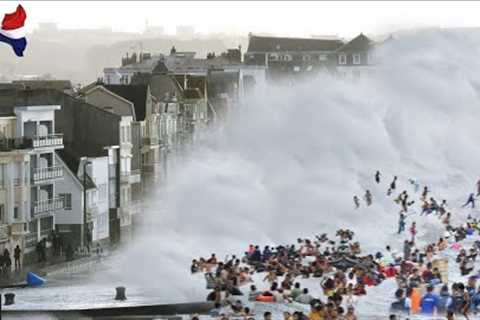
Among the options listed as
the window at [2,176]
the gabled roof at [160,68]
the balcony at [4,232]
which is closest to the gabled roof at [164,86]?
the gabled roof at [160,68]

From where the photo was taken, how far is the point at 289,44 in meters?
130

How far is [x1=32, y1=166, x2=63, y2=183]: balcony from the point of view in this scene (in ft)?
162

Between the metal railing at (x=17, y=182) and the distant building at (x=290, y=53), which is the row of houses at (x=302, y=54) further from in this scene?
the metal railing at (x=17, y=182)

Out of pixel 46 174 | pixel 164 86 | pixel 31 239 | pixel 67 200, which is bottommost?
pixel 31 239

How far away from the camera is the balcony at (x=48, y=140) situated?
49.5 m

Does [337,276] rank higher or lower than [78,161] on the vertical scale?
lower

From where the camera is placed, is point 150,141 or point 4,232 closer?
point 4,232

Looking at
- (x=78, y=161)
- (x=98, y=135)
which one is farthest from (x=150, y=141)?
(x=78, y=161)

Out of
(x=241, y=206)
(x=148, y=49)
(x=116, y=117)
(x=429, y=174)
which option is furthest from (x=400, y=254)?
(x=148, y=49)

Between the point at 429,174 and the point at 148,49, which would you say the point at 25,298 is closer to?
the point at 429,174

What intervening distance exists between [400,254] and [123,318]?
13.5 meters

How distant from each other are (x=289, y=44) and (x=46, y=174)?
81646mm

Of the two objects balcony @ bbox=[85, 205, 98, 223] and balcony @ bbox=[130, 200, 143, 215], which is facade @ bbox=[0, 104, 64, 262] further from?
balcony @ bbox=[130, 200, 143, 215]

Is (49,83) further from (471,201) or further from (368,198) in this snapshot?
(471,201)
